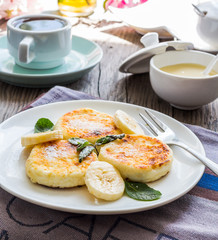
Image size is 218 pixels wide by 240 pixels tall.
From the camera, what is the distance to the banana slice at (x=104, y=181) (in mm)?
1054

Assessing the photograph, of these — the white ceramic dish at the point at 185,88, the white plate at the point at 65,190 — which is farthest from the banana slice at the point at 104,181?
the white ceramic dish at the point at 185,88

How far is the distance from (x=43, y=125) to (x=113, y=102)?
342mm

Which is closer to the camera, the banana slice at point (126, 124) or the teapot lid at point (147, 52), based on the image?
the banana slice at point (126, 124)

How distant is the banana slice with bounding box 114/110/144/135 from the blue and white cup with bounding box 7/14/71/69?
0.70 meters

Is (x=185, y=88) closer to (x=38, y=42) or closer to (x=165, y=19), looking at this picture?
(x=38, y=42)

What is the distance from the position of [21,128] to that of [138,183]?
50cm

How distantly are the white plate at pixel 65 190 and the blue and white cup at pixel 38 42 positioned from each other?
0.48m

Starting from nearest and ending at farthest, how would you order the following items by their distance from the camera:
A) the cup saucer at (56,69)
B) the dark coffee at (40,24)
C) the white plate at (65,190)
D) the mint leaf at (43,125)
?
the white plate at (65,190) → the mint leaf at (43,125) → the cup saucer at (56,69) → the dark coffee at (40,24)

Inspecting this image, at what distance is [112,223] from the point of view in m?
1.07

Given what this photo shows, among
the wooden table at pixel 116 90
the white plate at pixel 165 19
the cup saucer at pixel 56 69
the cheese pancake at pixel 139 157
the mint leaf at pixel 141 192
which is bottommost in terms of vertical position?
the wooden table at pixel 116 90

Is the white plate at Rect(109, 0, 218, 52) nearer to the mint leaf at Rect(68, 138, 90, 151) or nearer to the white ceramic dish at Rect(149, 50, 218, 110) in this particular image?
the white ceramic dish at Rect(149, 50, 218, 110)

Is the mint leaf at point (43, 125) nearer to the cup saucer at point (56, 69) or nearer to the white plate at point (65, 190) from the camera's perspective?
the white plate at point (65, 190)

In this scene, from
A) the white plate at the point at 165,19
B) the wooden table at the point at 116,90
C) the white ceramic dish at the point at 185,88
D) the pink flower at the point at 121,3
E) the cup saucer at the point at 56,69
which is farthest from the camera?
the pink flower at the point at 121,3

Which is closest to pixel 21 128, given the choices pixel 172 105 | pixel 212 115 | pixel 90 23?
pixel 172 105
